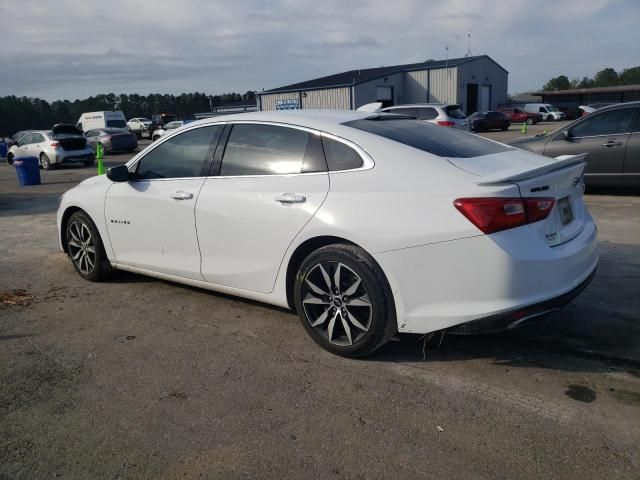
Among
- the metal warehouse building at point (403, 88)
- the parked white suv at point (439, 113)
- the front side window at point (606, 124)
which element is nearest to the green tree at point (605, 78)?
the metal warehouse building at point (403, 88)

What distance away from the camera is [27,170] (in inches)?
597

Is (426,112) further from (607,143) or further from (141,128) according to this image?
(141,128)

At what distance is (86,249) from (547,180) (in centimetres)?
427

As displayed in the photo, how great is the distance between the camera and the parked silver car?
20000mm

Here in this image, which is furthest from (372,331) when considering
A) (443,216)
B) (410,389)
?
(443,216)

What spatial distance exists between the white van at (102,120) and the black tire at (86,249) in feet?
111

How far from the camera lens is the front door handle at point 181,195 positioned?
14.0 ft

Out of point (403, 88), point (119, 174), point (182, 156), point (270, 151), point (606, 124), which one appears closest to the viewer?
point (270, 151)

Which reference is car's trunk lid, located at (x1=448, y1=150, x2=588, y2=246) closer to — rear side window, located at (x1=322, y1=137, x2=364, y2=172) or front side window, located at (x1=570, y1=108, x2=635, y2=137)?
rear side window, located at (x1=322, y1=137, x2=364, y2=172)

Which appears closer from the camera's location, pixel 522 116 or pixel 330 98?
pixel 330 98

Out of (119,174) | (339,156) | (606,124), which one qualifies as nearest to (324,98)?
(606,124)

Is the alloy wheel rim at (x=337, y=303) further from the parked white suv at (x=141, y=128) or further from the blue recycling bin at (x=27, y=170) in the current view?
the parked white suv at (x=141, y=128)

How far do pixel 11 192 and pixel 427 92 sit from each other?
41653 mm

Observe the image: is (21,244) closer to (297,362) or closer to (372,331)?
(297,362)
